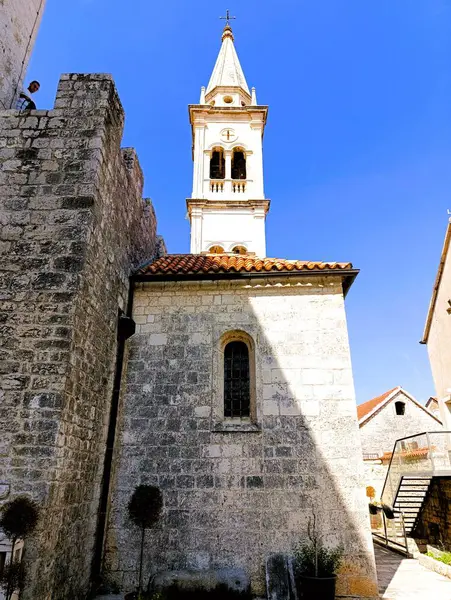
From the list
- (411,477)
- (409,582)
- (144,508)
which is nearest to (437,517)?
Result: (411,477)

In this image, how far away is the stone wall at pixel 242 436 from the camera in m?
6.00

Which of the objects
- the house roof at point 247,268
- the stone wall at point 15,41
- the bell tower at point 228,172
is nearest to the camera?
the house roof at point 247,268

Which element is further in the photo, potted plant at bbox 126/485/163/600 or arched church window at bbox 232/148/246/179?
arched church window at bbox 232/148/246/179

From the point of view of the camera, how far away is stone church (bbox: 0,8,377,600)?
16.3 feet

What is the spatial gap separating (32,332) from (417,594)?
23.5 ft

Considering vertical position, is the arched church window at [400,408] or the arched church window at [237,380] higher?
the arched church window at [400,408]

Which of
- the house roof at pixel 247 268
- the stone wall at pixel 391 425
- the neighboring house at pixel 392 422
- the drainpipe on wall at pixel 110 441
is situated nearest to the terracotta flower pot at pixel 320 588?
the drainpipe on wall at pixel 110 441

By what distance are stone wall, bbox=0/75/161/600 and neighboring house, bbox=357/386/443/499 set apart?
18045 mm

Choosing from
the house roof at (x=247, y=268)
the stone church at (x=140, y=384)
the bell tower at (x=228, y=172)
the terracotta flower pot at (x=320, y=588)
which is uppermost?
the bell tower at (x=228, y=172)

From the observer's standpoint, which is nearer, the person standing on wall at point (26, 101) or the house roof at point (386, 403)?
the person standing on wall at point (26, 101)

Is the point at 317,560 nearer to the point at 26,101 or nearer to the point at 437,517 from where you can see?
the point at 437,517

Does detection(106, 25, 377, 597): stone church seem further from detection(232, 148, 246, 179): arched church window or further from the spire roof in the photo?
the spire roof

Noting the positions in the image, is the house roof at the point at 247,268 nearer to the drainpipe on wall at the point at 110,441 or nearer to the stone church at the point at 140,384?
the stone church at the point at 140,384

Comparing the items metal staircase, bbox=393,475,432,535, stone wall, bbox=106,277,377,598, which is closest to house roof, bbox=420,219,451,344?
metal staircase, bbox=393,475,432,535
